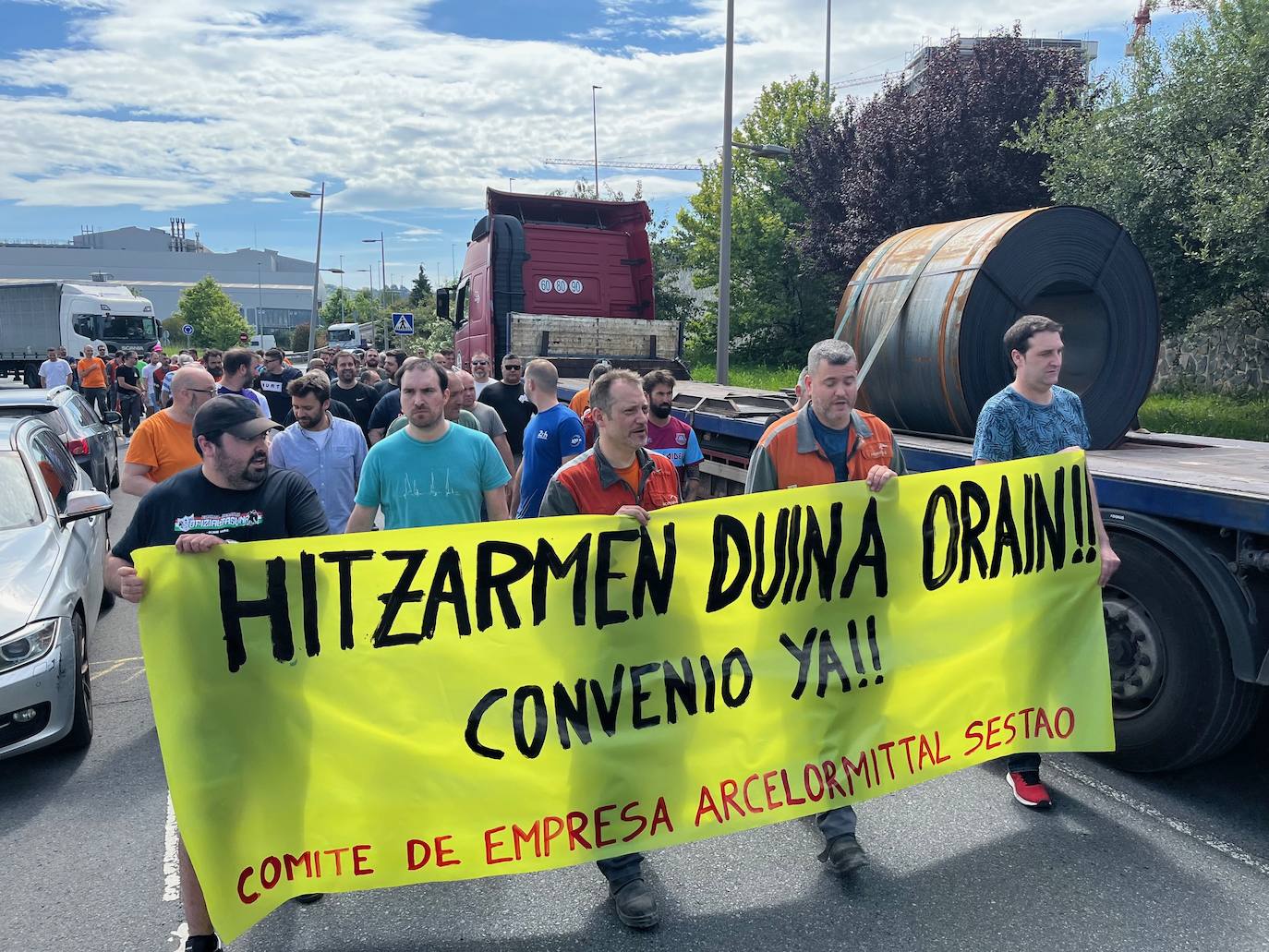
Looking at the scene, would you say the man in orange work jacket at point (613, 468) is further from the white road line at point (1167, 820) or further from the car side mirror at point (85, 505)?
the car side mirror at point (85, 505)

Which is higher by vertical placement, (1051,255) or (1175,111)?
(1175,111)

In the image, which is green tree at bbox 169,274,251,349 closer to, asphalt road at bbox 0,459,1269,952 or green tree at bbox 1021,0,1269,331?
green tree at bbox 1021,0,1269,331

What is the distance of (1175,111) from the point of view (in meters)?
12.7

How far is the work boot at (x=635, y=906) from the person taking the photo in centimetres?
311

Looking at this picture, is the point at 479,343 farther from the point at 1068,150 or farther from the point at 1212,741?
the point at 1212,741

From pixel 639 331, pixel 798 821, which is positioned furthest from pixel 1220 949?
pixel 639 331

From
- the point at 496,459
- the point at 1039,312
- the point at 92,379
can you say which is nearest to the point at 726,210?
the point at 1039,312

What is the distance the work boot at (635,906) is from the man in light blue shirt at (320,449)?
2946 mm

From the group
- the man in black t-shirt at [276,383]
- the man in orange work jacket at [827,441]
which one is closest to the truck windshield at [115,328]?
the man in black t-shirt at [276,383]

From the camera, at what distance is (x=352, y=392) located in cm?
892

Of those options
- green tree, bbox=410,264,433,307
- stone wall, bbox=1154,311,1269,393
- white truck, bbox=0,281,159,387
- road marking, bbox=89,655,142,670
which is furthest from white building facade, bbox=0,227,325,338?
road marking, bbox=89,655,142,670

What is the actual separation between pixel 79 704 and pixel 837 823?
137 inches

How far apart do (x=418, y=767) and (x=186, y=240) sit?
163 meters

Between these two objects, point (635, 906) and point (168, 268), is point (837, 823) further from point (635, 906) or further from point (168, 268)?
point (168, 268)
